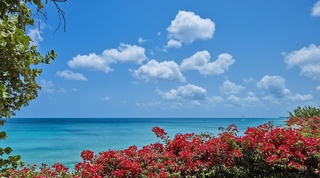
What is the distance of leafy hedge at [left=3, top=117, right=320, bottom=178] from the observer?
4.87 meters

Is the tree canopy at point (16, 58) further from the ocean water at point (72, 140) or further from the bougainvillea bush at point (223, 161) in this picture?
the ocean water at point (72, 140)

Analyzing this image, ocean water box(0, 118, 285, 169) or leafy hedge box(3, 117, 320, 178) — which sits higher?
leafy hedge box(3, 117, 320, 178)

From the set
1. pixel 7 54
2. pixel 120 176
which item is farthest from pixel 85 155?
pixel 7 54

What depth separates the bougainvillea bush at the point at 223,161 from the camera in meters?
4.86

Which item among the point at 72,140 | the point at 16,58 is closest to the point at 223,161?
the point at 16,58

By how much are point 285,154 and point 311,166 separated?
485 mm

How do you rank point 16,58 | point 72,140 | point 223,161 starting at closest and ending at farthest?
point 16,58, point 223,161, point 72,140

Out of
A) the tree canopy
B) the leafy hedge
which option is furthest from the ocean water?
the tree canopy

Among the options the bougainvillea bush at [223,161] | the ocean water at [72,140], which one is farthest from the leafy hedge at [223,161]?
the ocean water at [72,140]

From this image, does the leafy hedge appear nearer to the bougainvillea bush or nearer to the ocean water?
the bougainvillea bush

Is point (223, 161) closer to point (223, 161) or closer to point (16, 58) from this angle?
point (223, 161)

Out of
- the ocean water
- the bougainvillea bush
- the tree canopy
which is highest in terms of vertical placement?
the tree canopy

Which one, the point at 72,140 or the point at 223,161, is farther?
the point at 72,140

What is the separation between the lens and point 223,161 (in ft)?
16.3
